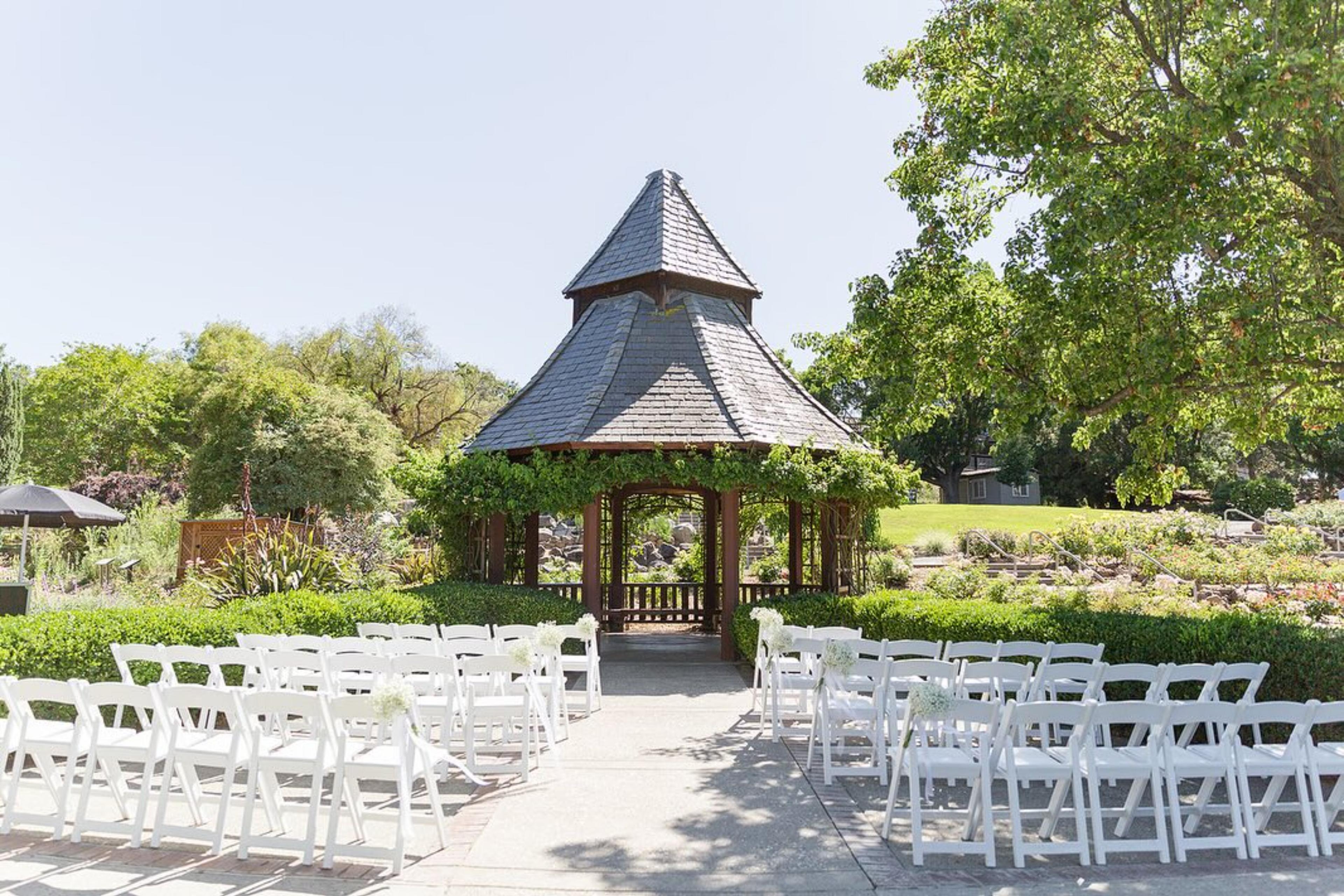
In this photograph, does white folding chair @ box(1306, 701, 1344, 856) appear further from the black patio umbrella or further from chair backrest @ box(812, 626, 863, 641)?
the black patio umbrella

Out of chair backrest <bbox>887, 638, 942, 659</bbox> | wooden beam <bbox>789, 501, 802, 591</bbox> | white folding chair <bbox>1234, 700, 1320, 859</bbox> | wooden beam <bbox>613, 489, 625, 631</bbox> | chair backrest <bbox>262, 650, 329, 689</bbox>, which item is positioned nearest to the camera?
white folding chair <bbox>1234, 700, 1320, 859</bbox>

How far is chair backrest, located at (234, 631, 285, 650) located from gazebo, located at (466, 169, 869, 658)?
615 centimetres

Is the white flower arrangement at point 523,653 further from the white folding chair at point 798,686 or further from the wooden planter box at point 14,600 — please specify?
the wooden planter box at point 14,600

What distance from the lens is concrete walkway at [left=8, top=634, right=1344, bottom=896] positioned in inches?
194

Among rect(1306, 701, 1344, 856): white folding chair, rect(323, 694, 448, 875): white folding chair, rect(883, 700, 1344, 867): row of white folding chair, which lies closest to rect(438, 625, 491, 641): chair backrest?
rect(323, 694, 448, 875): white folding chair

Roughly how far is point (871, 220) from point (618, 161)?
6.31 m

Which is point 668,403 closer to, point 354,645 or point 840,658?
point 354,645

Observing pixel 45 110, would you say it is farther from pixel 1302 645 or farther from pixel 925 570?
pixel 925 570

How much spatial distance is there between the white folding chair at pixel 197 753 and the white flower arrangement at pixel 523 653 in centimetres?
199

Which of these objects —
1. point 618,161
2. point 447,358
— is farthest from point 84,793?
point 447,358

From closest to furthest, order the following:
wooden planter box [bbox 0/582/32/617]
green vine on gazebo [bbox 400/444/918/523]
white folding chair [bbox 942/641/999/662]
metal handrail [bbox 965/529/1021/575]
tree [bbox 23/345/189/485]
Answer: white folding chair [bbox 942/641/999/662], wooden planter box [bbox 0/582/32/617], green vine on gazebo [bbox 400/444/918/523], metal handrail [bbox 965/529/1021/575], tree [bbox 23/345/189/485]

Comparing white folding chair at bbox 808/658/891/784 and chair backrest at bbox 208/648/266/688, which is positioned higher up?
chair backrest at bbox 208/648/266/688

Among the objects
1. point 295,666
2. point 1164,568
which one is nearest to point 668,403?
point 295,666

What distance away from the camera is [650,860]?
5.40 m
